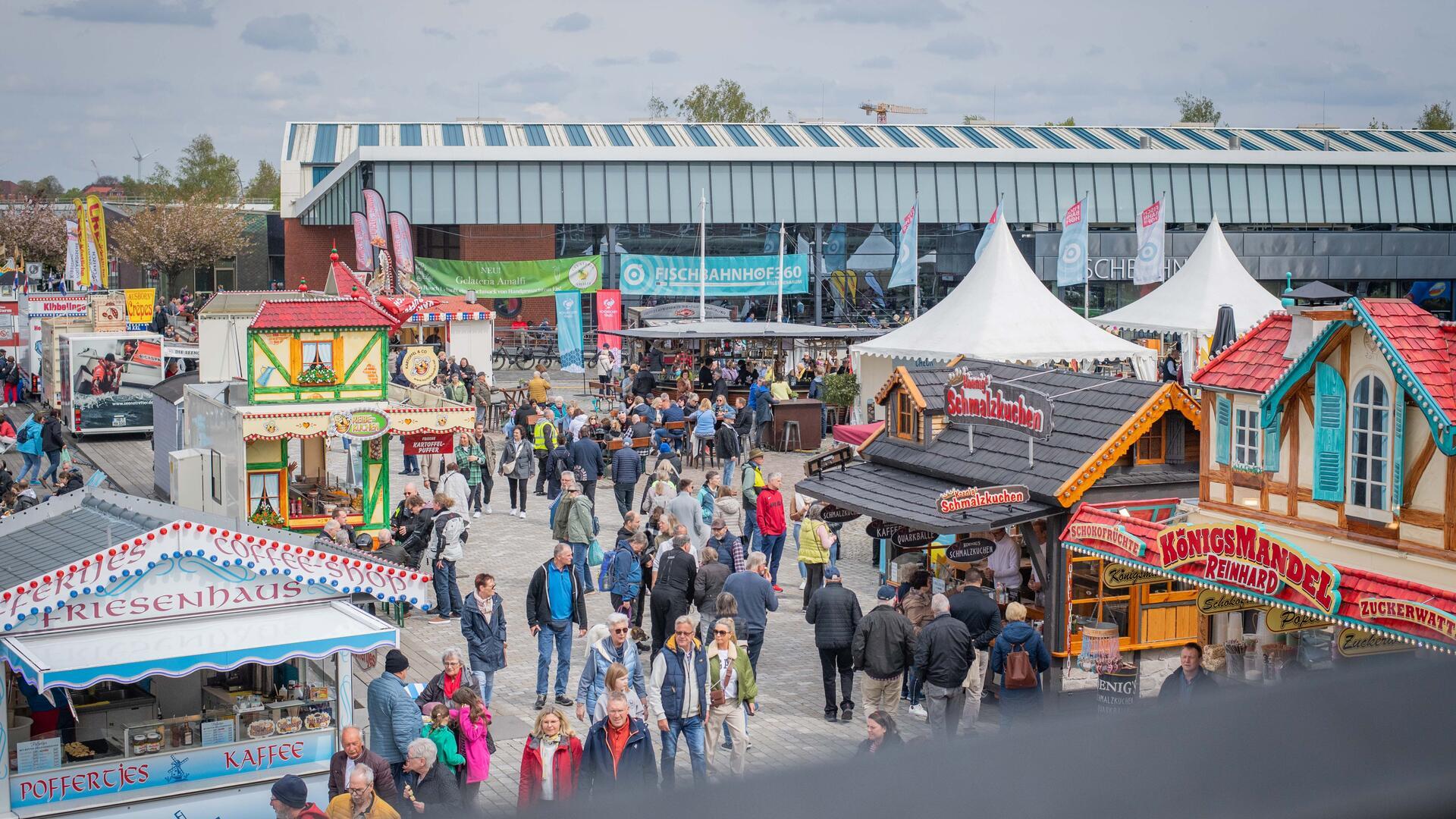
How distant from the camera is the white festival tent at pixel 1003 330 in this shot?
81.5ft

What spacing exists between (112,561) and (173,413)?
14.0 metres

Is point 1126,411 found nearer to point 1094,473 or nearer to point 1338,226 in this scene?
point 1094,473

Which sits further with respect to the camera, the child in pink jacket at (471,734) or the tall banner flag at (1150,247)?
the tall banner flag at (1150,247)

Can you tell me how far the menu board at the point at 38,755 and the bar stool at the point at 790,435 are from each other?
66.0 ft

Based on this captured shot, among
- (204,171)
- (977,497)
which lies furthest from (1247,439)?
(204,171)

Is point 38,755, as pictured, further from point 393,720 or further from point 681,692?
point 681,692

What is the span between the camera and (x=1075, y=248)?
33.6 m

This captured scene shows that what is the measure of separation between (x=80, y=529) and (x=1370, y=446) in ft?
29.6

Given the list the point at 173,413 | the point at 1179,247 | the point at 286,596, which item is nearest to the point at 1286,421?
the point at 286,596

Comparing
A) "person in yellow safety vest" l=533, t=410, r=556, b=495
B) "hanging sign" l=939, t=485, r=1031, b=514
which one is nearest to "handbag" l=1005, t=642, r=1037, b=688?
"hanging sign" l=939, t=485, r=1031, b=514

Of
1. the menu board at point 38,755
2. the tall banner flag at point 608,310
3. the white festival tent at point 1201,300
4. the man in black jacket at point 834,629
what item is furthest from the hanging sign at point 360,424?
the white festival tent at point 1201,300

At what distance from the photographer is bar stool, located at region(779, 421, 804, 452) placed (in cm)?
2825

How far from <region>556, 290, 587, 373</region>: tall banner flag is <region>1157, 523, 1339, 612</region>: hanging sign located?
22742mm

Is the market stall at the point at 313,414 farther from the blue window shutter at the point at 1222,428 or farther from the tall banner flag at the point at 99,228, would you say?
the tall banner flag at the point at 99,228
